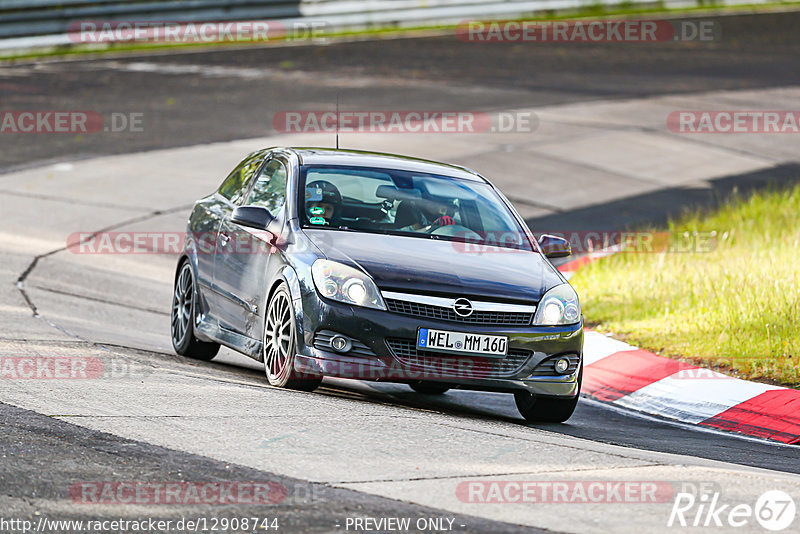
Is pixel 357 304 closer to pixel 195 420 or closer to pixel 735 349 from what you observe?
pixel 195 420

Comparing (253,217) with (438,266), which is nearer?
(438,266)

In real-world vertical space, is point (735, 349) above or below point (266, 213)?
below

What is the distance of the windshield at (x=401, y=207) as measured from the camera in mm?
8594

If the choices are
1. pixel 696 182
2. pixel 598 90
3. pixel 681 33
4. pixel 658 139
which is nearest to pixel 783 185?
pixel 696 182

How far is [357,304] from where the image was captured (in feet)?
25.1

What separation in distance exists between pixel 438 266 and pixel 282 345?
1066 mm

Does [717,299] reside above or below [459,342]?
below

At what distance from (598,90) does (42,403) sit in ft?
67.2
